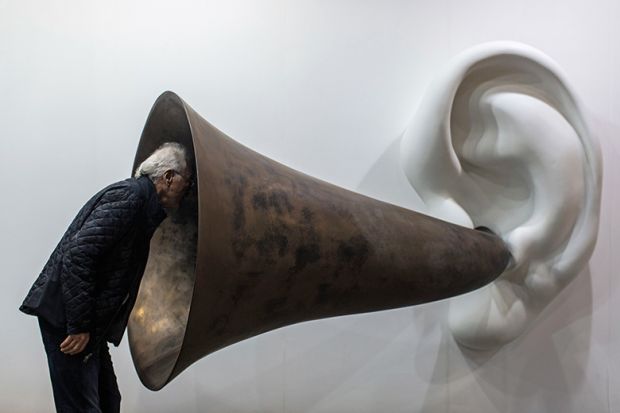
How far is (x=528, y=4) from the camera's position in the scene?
1749 millimetres

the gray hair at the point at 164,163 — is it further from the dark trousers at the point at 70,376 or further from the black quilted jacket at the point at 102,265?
the dark trousers at the point at 70,376

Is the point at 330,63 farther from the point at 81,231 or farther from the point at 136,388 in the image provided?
the point at 136,388

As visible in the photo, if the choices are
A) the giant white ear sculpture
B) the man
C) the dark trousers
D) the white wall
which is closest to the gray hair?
the man

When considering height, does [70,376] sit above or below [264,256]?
below

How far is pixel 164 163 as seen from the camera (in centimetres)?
116

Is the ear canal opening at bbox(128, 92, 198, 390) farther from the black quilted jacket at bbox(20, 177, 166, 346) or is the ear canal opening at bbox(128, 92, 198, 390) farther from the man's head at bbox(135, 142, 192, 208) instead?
the black quilted jacket at bbox(20, 177, 166, 346)

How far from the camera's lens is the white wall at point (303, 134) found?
1656 mm

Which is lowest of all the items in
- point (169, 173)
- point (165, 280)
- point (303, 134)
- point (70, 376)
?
point (70, 376)

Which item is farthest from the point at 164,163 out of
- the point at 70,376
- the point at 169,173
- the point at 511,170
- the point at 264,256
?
the point at 511,170

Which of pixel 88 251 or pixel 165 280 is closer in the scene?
pixel 88 251

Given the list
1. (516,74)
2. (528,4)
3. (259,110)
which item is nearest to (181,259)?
(259,110)

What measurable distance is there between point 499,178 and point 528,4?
0.59 metres

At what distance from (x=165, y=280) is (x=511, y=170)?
3.51ft

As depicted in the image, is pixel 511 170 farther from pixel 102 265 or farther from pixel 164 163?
pixel 102 265
